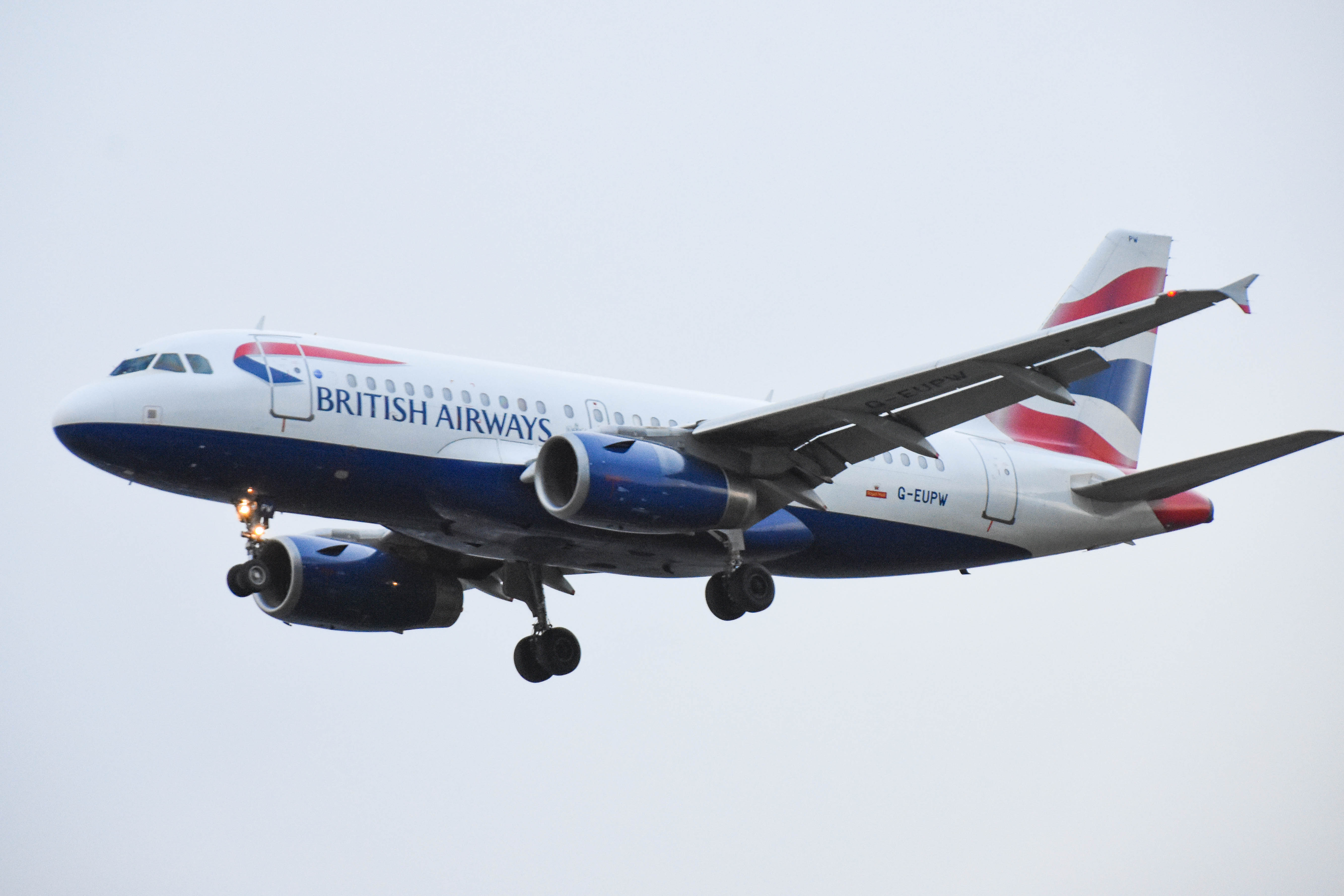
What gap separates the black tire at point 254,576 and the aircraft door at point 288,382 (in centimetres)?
238

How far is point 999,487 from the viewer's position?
3012cm

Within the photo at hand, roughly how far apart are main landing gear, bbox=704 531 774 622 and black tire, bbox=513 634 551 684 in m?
4.33

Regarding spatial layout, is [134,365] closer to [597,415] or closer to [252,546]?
[252,546]

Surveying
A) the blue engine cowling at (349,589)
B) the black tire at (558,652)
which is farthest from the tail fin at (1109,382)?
the blue engine cowling at (349,589)

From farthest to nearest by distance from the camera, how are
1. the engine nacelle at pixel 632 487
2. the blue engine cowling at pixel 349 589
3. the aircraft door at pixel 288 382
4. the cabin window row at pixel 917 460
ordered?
the blue engine cowling at pixel 349 589
the cabin window row at pixel 917 460
the engine nacelle at pixel 632 487
the aircraft door at pixel 288 382

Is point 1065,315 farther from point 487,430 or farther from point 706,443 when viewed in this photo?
point 487,430

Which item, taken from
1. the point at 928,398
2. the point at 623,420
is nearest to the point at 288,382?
the point at 623,420

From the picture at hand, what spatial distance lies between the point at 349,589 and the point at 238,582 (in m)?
5.21

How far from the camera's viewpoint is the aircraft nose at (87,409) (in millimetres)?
23672

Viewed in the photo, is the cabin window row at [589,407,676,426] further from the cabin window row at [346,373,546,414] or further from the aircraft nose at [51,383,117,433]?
the aircraft nose at [51,383,117,433]

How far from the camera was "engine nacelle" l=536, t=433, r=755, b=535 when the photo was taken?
80.6 feet

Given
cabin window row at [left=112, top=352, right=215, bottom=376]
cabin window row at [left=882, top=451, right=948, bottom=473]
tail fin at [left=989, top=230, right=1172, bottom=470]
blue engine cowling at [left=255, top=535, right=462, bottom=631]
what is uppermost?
tail fin at [left=989, top=230, right=1172, bottom=470]

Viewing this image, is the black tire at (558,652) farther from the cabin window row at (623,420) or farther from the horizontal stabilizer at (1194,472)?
the horizontal stabilizer at (1194,472)

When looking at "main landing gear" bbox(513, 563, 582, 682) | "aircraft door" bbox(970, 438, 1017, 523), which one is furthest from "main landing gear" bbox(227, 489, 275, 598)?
"aircraft door" bbox(970, 438, 1017, 523)
